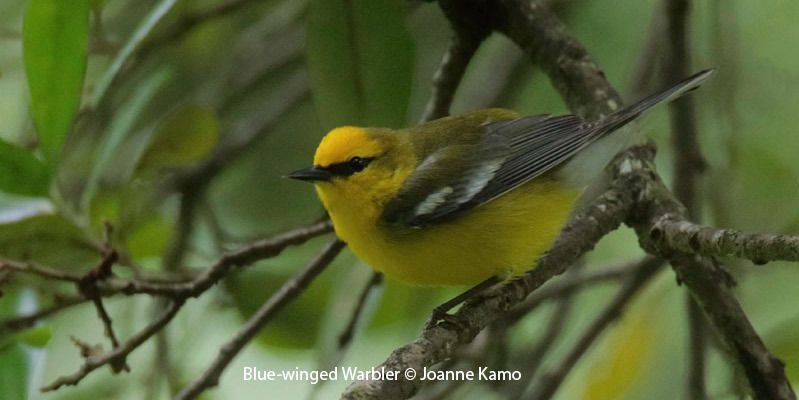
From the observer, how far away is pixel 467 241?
1.95 m

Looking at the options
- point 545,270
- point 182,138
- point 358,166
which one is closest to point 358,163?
point 358,166

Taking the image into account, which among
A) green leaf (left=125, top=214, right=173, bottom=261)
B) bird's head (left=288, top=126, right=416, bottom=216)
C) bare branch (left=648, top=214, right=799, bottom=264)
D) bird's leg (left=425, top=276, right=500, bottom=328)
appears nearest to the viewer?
bare branch (left=648, top=214, right=799, bottom=264)

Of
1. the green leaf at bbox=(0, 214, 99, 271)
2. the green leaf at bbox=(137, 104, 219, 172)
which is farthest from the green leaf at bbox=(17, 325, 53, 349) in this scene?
the green leaf at bbox=(137, 104, 219, 172)

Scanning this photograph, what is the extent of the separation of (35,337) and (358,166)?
751 millimetres

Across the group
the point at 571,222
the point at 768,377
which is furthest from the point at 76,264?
the point at 768,377

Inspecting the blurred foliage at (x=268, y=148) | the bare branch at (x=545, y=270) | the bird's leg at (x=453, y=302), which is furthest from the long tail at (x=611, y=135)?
the blurred foliage at (x=268, y=148)

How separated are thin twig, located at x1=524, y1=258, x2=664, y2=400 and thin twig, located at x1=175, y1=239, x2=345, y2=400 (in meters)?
0.60

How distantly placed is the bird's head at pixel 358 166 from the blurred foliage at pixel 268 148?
0.21 feet

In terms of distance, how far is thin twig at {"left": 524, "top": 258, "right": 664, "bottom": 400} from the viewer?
7.27 ft

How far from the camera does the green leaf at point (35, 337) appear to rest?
74.3 inches

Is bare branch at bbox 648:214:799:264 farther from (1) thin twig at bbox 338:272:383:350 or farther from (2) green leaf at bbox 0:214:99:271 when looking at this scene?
(2) green leaf at bbox 0:214:99:271

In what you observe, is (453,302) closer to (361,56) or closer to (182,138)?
(361,56)

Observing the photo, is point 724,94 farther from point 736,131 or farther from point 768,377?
point 768,377

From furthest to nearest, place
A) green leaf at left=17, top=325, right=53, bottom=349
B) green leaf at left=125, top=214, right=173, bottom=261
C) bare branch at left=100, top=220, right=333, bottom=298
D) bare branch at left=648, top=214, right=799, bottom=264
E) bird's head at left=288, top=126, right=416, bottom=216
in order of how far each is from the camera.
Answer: green leaf at left=125, top=214, right=173, bottom=261 → bird's head at left=288, top=126, right=416, bottom=216 → green leaf at left=17, top=325, right=53, bottom=349 → bare branch at left=100, top=220, right=333, bottom=298 → bare branch at left=648, top=214, right=799, bottom=264
